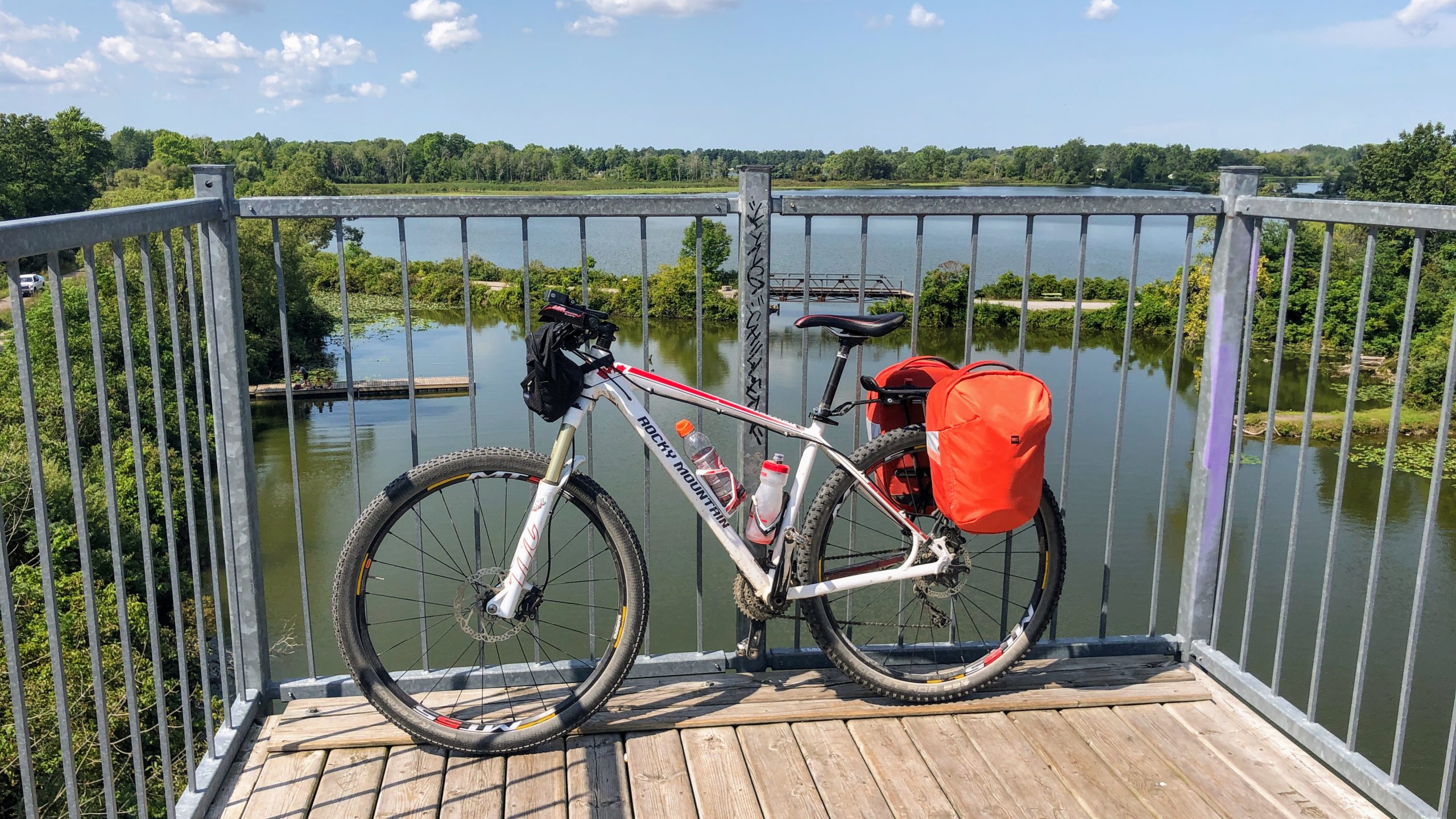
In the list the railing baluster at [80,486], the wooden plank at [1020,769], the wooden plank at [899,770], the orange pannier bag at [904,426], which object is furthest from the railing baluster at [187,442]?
the wooden plank at [1020,769]

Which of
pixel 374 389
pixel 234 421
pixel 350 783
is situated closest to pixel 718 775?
pixel 350 783

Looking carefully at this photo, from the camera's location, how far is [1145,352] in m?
36.3

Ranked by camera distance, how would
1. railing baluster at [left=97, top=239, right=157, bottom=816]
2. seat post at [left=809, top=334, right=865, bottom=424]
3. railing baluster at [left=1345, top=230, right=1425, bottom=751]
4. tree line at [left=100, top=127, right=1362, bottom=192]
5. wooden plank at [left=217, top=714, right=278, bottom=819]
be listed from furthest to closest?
tree line at [left=100, top=127, right=1362, bottom=192] < seat post at [left=809, top=334, right=865, bottom=424] < wooden plank at [left=217, top=714, right=278, bottom=819] < railing baluster at [left=1345, top=230, right=1425, bottom=751] < railing baluster at [left=97, top=239, right=157, bottom=816]

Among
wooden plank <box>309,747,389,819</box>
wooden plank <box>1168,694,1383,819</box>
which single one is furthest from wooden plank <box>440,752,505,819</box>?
wooden plank <box>1168,694,1383,819</box>

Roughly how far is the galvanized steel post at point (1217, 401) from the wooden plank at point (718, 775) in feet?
4.25

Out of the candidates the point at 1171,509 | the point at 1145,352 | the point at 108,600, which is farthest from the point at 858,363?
the point at 1145,352

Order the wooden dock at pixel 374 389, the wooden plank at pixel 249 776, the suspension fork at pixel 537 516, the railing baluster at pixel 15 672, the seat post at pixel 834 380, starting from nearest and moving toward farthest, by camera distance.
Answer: the railing baluster at pixel 15 672
the wooden plank at pixel 249 776
the suspension fork at pixel 537 516
the seat post at pixel 834 380
the wooden dock at pixel 374 389

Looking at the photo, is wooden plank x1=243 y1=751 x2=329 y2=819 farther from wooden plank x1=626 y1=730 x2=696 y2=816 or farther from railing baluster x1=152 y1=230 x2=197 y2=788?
wooden plank x1=626 y1=730 x2=696 y2=816

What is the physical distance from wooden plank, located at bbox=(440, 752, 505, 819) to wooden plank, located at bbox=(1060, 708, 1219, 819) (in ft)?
4.43

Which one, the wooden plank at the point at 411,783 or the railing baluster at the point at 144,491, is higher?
the railing baluster at the point at 144,491

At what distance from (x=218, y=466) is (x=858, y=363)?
1534 mm

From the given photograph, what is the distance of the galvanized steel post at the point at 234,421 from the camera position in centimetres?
224

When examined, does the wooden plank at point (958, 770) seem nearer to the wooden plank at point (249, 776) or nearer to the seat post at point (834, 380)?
the seat post at point (834, 380)

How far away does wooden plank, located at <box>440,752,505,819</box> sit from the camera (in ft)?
6.93
